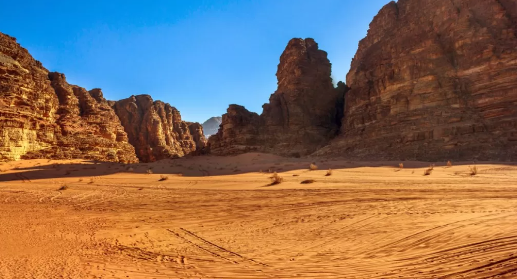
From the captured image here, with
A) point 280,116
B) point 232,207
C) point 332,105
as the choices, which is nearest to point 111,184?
point 232,207

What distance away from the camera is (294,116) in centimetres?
3553

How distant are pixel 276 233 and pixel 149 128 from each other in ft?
177

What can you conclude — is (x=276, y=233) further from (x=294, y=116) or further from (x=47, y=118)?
(x=294, y=116)

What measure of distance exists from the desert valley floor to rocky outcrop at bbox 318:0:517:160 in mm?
14992

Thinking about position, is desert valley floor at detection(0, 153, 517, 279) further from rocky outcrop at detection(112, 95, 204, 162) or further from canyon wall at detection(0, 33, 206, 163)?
rocky outcrop at detection(112, 95, 204, 162)

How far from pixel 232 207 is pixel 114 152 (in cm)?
2747

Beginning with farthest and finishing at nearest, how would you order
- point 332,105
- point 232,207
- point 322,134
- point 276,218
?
point 332,105
point 322,134
point 232,207
point 276,218

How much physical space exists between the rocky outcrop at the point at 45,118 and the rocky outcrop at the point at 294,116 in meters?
13.7

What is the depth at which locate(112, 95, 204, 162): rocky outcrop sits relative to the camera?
51.8 meters

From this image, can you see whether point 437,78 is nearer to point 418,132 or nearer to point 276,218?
point 418,132

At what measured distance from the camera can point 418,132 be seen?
75.6 ft

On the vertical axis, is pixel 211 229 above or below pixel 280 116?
below

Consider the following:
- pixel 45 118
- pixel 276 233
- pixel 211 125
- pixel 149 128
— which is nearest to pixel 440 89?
pixel 276 233

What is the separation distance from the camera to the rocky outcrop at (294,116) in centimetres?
3394
